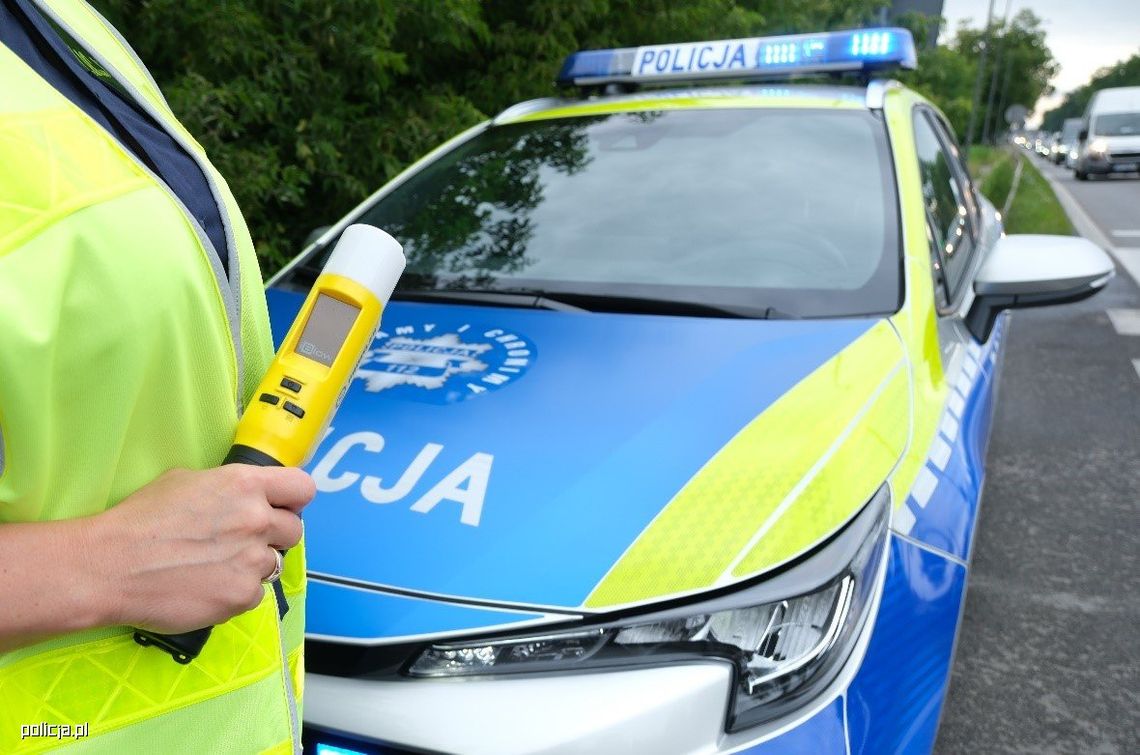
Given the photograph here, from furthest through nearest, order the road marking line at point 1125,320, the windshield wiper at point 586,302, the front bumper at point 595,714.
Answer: the road marking line at point 1125,320, the windshield wiper at point 586,302, the front bumper at point 595,714

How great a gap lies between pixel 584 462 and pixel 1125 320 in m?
6.21

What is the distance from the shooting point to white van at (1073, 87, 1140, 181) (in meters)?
23.2

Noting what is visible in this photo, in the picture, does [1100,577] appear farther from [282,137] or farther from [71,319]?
[282,137]

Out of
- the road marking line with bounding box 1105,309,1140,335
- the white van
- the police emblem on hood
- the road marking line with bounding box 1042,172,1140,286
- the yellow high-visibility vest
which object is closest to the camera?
the yellow high-visibility vest

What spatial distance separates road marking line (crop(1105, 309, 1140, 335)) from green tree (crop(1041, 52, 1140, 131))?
9597 centimetres

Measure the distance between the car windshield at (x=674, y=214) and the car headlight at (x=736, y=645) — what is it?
80cm

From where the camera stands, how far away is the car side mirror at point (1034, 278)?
7.80 feet

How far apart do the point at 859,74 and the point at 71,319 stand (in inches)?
110

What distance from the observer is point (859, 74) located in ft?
9.93

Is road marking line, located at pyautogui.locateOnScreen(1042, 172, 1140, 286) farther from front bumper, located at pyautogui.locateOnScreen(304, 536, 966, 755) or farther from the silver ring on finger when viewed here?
the silver ring on finger

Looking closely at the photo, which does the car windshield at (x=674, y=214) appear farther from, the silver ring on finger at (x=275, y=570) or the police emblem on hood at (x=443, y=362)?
the silver ring on finger at (x=275, y=570)

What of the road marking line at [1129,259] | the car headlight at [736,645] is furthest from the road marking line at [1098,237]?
the car headlight at [736,645]

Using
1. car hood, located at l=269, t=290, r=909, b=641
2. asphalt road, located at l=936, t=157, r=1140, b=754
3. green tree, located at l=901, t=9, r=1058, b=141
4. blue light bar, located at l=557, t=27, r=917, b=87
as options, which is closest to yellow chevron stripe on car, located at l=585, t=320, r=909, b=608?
car hood, located at l=269, t=290, r=909, b=641

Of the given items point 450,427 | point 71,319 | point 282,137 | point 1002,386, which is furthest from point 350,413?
point 1002,386
